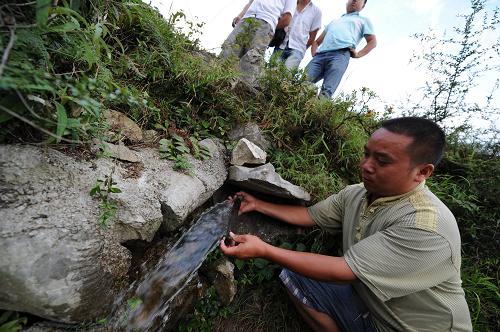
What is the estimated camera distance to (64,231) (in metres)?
1.56

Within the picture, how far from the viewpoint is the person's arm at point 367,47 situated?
4816mm

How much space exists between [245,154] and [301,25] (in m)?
3.40

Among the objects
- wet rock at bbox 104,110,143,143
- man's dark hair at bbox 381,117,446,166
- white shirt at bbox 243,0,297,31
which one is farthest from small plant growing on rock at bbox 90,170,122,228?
white shirt at bbox 243,0,297,31

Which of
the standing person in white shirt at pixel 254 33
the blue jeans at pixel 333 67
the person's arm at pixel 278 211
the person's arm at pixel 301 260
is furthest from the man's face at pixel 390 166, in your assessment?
the blue jeans at pixel 333 67

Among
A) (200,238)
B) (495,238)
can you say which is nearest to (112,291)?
(200,238)

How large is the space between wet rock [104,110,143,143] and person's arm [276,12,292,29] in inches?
135

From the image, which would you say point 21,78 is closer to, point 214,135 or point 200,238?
point 200,238

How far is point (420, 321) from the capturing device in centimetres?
215

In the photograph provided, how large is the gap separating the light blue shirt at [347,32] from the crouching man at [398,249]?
10.1 ft

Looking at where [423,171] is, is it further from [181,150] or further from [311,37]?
[311,37]

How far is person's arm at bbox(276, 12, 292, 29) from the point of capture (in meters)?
4.73

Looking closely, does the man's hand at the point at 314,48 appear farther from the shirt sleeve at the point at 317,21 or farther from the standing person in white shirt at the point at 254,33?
the standing person in white shirt at the point at 254,33

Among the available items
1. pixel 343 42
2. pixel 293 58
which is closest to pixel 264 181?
pixel 293 58

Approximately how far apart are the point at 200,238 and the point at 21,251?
132 centimetres
